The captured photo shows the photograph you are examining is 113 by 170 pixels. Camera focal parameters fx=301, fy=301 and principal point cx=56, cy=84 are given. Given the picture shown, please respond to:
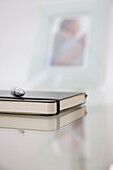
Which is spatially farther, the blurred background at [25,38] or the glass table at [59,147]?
the blurred background at [25,38]

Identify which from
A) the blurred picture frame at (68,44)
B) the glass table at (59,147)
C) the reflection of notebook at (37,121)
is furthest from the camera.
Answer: the blurred picture frame at (68,44)

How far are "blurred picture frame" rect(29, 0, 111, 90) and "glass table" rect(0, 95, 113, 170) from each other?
1.32 metres

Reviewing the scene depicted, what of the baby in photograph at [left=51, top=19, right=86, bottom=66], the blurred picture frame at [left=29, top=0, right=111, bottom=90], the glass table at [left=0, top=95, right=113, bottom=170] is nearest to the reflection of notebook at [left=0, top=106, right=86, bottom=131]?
the glass table at [left=0, top=95, right=113, bottom=170]

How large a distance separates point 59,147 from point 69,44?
177 cm

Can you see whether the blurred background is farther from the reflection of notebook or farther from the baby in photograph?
the reflection of notebook

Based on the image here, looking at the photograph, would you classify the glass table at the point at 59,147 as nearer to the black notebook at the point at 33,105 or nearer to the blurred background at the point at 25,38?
the black notebook at the point at 33,105

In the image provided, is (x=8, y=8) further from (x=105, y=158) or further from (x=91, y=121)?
(x=105, y=158)

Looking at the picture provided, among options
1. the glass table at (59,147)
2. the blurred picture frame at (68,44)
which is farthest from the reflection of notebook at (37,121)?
the blurred picture frame at (68,44)

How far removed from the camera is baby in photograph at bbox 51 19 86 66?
88.4 inches

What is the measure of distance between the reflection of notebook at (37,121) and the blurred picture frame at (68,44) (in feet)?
3.96

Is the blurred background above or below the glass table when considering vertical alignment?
above

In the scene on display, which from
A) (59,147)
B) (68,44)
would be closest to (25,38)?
(68,44)

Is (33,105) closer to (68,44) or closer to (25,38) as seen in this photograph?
(68,44)

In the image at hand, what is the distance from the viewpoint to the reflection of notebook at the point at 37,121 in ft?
2.53
